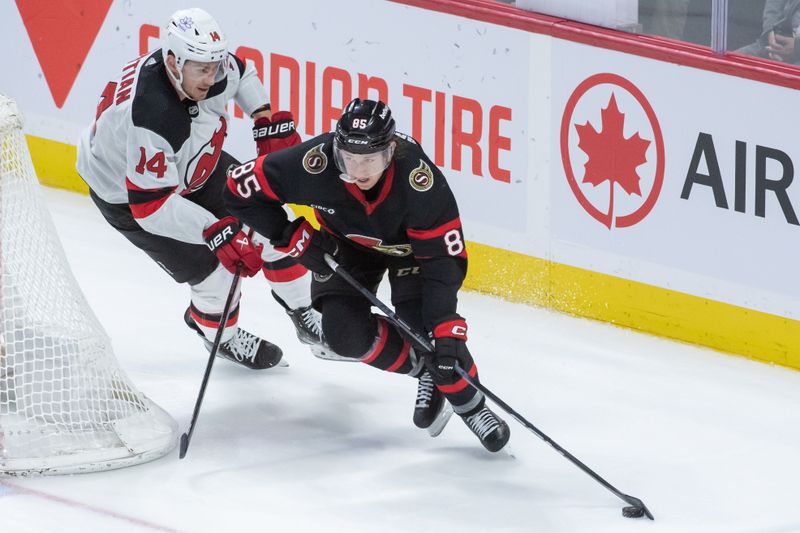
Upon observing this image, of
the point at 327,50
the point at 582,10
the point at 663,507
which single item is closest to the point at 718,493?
the point at 663,507

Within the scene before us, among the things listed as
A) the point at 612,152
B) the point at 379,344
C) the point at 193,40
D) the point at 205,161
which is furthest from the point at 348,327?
the point at 612,152

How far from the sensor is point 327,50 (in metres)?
6.04

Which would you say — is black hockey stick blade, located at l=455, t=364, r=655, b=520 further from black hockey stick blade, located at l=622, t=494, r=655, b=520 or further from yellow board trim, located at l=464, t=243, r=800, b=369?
yellow board trim, located at l=464, t=243, r=800, b=369

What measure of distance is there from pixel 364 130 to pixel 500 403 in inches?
32.6

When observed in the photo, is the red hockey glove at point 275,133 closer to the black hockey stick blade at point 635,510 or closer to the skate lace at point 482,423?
the skate lace at point 482,423

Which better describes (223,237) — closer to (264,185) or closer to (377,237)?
(264,185)

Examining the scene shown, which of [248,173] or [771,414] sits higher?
[248,173]

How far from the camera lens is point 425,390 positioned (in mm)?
4633

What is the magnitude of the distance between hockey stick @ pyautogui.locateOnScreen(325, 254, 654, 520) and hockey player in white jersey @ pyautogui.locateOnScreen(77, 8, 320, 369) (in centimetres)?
33

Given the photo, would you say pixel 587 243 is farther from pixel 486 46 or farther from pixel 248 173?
pixel 248 173

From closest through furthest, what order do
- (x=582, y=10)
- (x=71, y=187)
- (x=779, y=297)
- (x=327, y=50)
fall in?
1. (x=779, y=297)
2. (x=582, y=10)
3. (x=327, y=50)
4. (x=71, y=187)

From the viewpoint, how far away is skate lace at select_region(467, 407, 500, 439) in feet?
14.6

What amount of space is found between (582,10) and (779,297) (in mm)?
1215

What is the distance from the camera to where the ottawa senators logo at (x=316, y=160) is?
4348 mm
